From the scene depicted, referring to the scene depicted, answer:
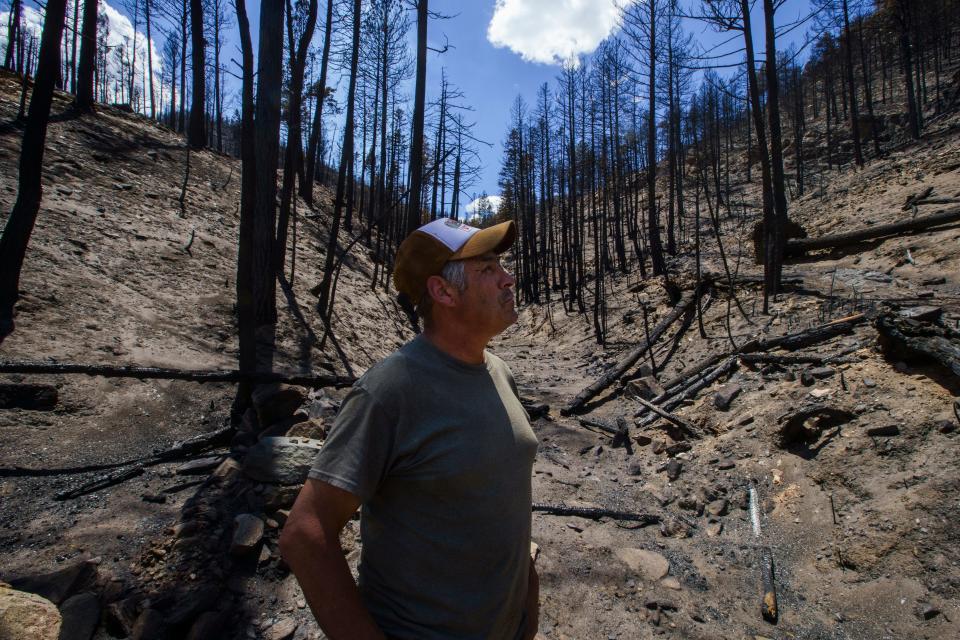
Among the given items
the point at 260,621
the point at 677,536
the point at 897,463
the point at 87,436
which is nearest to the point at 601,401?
the point at 677,536

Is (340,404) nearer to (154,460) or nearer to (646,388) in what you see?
(154,460)

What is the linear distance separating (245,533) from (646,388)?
5.98m

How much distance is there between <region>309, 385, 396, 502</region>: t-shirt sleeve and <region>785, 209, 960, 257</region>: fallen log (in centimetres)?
1327

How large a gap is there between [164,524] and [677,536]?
403 cm

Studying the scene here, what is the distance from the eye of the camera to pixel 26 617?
1825 millimetres

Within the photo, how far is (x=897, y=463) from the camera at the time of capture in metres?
3.80

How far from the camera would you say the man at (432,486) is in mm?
1104

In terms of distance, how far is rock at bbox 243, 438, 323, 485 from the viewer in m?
3.78

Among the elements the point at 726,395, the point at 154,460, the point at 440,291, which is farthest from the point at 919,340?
the point at 154,460

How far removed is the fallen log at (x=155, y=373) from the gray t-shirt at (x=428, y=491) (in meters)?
4.08

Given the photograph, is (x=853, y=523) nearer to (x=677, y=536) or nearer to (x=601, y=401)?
(x=677, y=536)

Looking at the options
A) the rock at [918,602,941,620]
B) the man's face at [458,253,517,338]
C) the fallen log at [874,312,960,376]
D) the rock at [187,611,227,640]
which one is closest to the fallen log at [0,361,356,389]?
the rock at [187,611,227,640]

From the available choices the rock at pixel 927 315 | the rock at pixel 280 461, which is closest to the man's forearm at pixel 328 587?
the rock at pixel 280 461

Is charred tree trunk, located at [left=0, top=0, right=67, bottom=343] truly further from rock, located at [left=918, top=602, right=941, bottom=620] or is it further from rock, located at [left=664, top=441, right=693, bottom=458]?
rock, located at [left=918, top=602, right=941, bottom=620]
